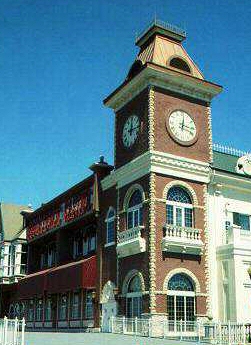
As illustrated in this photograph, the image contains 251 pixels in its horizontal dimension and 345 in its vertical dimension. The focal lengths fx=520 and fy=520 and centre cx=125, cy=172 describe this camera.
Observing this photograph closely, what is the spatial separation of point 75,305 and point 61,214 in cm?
838

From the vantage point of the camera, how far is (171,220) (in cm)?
3231

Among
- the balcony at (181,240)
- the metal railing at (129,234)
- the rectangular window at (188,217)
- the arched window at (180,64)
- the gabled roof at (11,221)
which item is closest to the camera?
the balcony at (181,240)

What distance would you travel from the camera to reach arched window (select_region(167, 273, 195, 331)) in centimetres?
3044

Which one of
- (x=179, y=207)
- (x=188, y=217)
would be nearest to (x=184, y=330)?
(x=188, y=217)

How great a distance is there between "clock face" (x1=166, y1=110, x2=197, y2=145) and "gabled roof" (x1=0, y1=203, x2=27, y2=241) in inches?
1062

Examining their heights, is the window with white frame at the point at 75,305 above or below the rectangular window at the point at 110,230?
below

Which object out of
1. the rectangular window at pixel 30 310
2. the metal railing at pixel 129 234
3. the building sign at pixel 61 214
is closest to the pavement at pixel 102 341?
the metal railing at pixel 129 234

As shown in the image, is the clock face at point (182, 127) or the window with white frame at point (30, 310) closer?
the clock face at point (182, 127)

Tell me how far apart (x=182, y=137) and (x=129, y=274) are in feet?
31.3

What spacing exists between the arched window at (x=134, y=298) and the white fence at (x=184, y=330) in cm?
72

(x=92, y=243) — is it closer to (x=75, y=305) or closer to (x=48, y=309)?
(x=75, y=305)

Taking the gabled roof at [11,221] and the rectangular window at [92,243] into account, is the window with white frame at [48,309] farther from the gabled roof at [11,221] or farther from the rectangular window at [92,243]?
the gabled roof at [11,221]

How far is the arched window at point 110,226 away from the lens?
3622 centimetres

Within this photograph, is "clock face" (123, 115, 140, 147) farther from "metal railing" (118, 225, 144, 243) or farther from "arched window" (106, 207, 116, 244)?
"metal railing" (118, 225, 144, 243)
